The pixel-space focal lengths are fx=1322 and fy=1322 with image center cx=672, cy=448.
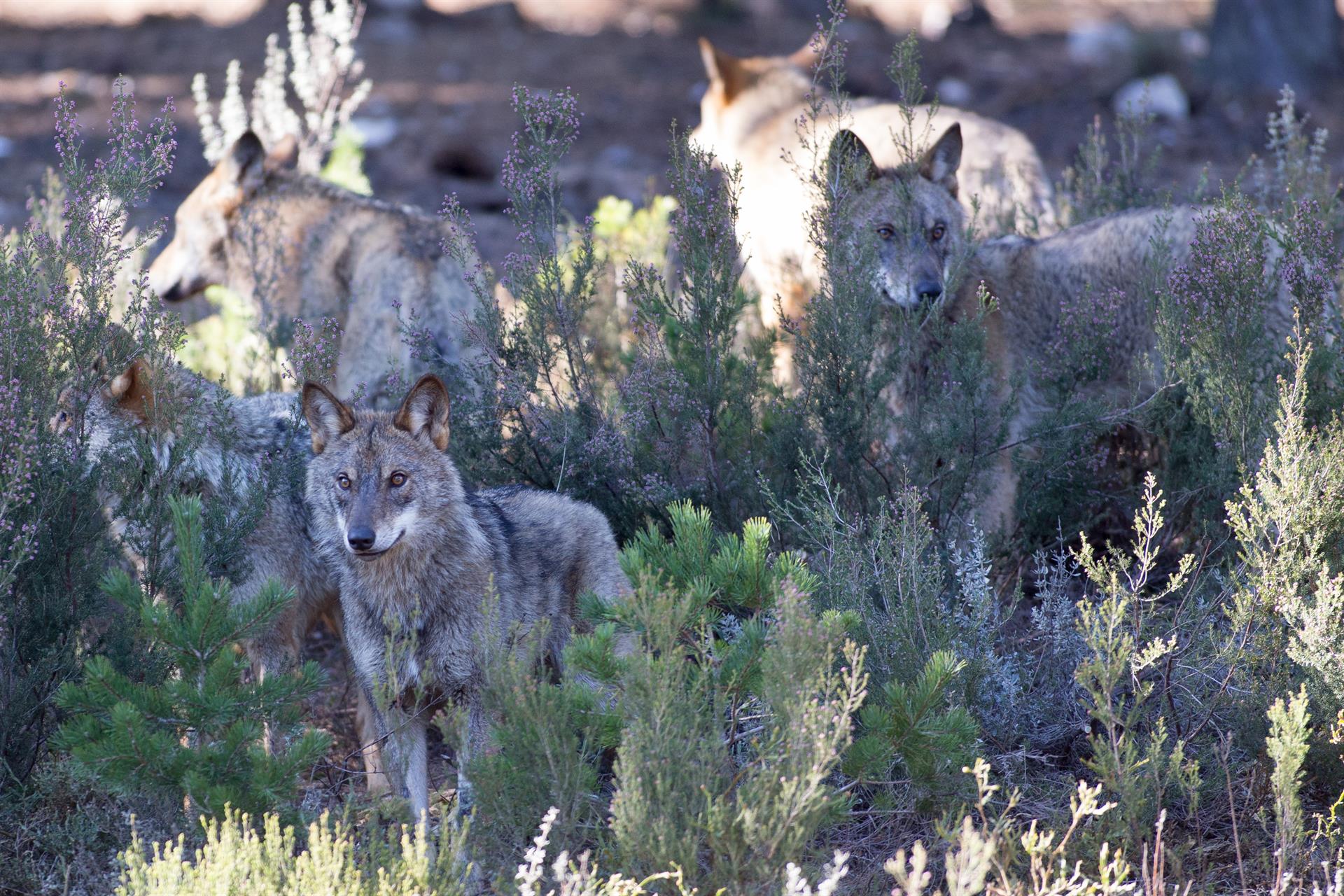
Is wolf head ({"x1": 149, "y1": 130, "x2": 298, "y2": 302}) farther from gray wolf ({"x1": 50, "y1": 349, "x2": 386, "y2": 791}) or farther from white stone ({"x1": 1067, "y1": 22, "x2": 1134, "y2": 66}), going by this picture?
white stone ({"x1": 1067, "y1": 22, "x2": 1134, "y2": 66})

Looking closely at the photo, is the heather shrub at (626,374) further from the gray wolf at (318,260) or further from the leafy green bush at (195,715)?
the leafy green bush at (195,715)

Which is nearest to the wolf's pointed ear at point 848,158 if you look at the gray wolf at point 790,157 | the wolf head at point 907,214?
the wolf head at point 907,214

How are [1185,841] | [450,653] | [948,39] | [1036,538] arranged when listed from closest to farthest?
[1185,841], [450,653], [1036,538], [948,39]

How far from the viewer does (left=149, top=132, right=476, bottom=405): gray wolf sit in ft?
25.9

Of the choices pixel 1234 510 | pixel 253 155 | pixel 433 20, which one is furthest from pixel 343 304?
pixel 433 20

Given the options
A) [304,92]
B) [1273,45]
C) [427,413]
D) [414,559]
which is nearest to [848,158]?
[427,413]

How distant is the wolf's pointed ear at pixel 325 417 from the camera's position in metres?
5.23

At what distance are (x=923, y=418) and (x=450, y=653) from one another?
2.56 meters

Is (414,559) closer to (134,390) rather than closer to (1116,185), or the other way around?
(134,390)

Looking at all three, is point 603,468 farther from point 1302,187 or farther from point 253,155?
point 1302,187

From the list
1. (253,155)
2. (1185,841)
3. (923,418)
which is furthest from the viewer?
(253,155)

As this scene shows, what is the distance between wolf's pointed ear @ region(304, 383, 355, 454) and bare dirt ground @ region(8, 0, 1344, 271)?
22.6 ft

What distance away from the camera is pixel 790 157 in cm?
802

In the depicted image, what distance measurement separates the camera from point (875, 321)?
6.29 meters
